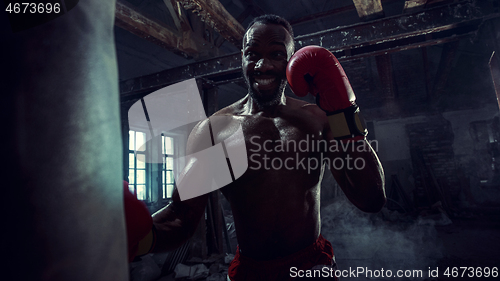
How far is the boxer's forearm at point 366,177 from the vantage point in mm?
1332

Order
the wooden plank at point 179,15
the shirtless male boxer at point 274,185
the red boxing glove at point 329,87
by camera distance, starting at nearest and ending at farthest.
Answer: the red boxing glove at point 329,87, the shirtless male boxer at point 274,185, the wooden plank at point 179,15

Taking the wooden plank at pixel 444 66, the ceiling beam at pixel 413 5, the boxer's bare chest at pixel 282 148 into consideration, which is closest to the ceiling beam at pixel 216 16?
the boxer's bare chest at pixel 282 148

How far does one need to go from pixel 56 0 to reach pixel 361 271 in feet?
14.9

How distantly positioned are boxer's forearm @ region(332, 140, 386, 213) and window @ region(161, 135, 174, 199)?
8.00 m

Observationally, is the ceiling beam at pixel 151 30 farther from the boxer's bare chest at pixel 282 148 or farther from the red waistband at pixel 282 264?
the red waistband at pixel 282 264

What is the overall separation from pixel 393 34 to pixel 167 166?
25.4 ft

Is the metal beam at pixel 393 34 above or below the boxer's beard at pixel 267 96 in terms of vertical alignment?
above

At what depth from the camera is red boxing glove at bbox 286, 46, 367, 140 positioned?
124 cm

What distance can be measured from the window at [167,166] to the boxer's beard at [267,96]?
7617 mm

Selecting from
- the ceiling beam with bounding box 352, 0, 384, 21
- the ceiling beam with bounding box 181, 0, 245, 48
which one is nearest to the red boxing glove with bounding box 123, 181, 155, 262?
the ceiling beam with bounding box 181, 0, 245, 48

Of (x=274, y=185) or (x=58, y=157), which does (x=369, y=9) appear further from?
(x=58, y=157)

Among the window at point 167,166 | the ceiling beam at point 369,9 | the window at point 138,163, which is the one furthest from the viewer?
the window at point 167,166

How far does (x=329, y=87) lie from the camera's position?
1306 mm

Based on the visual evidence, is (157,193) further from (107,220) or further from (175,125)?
(107,220)
